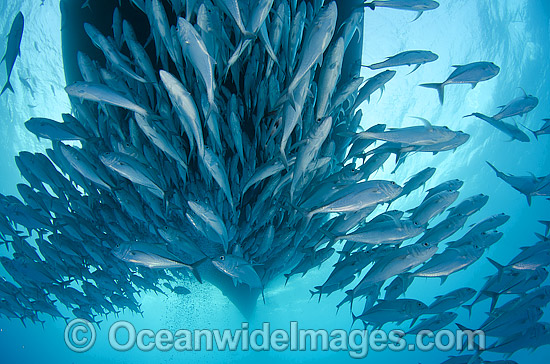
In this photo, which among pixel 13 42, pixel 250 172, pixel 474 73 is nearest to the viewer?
pixel 13 42

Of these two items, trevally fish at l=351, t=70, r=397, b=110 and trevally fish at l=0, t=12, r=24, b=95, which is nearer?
trevally fish at l=0, t=12, r=24, b=95

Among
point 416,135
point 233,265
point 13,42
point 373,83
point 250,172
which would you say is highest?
point 373,83

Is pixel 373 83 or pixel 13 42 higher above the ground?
pixel 373 83

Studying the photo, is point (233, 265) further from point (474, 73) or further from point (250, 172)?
point (474, 73)

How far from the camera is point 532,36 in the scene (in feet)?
42.0

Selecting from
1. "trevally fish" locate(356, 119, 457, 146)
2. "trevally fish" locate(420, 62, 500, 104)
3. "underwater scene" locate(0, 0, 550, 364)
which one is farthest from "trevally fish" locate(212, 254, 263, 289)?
"trevally fish" locate(420, 62, 500, 104)

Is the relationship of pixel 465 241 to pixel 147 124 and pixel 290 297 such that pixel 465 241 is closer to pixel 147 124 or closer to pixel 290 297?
pixel 147 124

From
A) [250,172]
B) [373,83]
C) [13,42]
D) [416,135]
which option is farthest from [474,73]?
[13,42]

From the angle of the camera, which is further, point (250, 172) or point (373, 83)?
point (250, 172)

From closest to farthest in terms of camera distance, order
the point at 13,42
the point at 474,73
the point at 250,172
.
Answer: the point at 13,42 < the point at 474,73 < the point at 250,172

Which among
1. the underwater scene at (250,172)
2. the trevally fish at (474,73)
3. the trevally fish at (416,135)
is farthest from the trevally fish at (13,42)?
the trevally fish at (474,73)

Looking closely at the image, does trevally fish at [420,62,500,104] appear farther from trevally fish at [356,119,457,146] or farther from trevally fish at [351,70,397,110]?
trevally fish at [356,119,457,146]

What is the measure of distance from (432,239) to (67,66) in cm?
735

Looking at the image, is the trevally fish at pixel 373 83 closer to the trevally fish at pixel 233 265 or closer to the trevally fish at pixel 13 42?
the trevally fish at pixel 233 265
